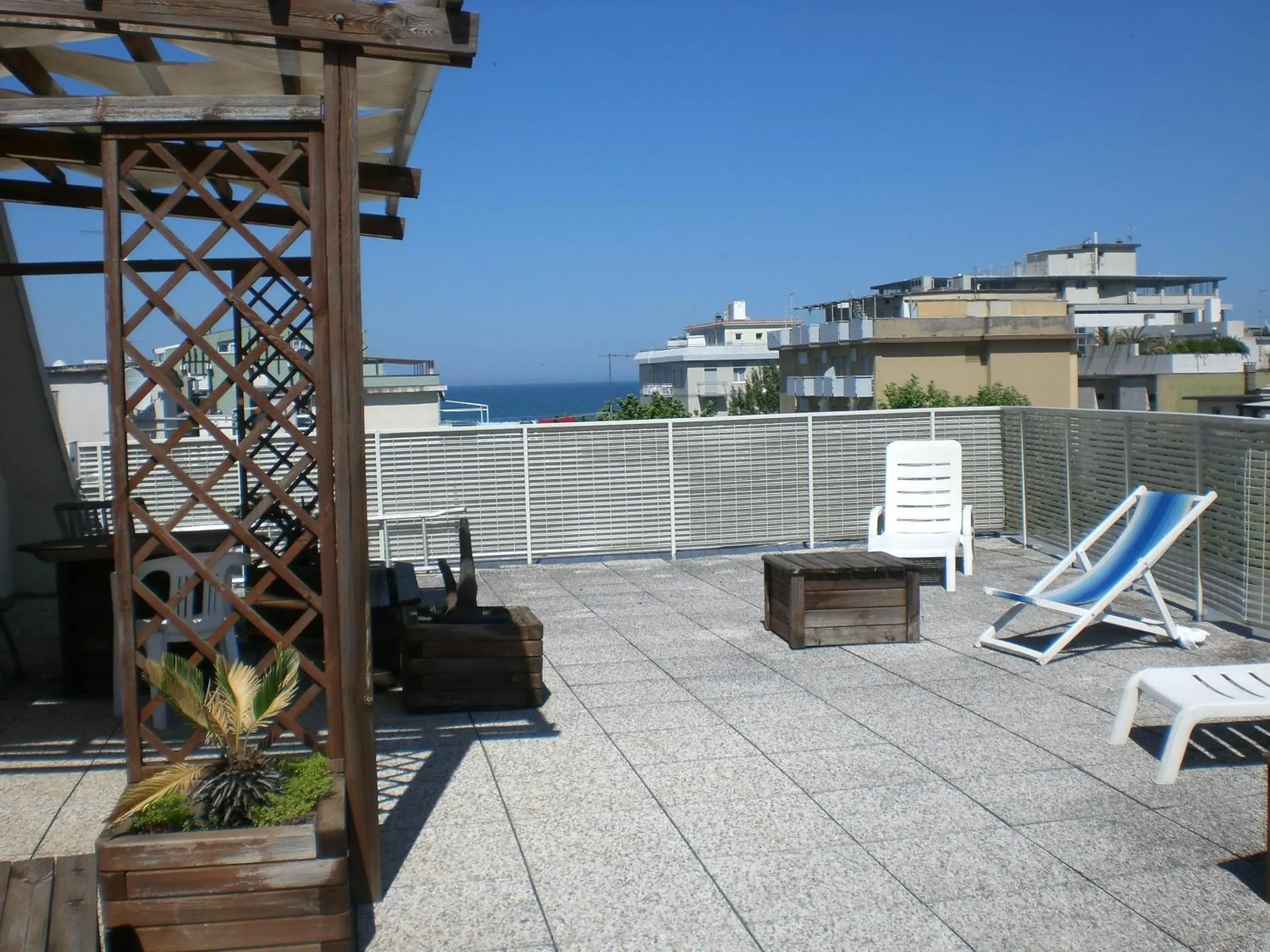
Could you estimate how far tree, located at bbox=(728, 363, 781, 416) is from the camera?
75188 mm

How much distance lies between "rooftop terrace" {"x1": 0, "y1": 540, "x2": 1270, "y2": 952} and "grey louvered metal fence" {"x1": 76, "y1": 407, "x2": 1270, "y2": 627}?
3128mm

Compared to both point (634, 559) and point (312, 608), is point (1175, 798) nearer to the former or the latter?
point (312, 608)

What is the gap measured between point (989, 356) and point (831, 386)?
8.84m

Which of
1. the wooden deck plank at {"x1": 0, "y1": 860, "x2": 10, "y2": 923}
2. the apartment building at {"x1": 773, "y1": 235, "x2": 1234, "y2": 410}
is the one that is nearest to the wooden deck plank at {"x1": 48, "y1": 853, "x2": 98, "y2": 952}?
the wooden deck plank at {"x1": 0, "y1": 860, "x2": 10, "y2": 923}

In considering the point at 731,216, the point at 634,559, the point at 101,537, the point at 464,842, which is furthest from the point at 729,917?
the point at 731,216

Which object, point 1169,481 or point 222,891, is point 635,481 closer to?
point 1169,481

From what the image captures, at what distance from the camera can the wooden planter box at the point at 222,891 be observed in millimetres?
3070

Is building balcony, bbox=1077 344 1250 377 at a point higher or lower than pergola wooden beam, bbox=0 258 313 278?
higher

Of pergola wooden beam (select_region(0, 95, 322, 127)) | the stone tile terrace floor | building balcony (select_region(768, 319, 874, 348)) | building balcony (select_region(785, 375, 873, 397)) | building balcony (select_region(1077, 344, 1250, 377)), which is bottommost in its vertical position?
the stone tile terrace floor

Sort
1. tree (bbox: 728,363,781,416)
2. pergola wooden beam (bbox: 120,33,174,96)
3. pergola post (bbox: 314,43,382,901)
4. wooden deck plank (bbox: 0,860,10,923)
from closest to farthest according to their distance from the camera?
wooden deck plank (bbox: 0,860,10,923) < pergola post (bbox: 314,43,382,901) < pergola wooden beam (bbox: 120,33,174,96) < tree (bbox: 728,363,781,416)

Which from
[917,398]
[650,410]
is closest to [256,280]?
[917,398]

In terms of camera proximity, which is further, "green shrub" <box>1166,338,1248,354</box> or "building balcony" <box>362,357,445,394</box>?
"green shrub" <box>1166,338,1248,354</box>

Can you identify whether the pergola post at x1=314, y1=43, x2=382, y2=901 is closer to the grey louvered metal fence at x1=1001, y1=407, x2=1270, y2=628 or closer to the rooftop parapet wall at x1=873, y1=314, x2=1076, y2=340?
the grey louvered metal fence at x1=1001, y1=407, x2=1270, y2=628

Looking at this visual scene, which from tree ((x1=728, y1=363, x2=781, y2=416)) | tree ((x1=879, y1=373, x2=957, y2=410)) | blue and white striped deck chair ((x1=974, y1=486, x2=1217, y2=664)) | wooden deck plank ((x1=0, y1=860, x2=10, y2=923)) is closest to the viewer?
wooden deck plank ((x1=0, y1=860, x2=10, y2=923))
